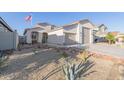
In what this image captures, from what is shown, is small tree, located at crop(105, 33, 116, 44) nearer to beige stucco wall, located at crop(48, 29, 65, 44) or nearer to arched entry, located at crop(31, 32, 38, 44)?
beige stucco wall, located at crop(48, 29, 65, 44)

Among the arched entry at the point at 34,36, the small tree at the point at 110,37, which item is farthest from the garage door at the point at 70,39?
the small tree at the point at 110,37

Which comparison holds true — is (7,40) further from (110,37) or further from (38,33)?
(110,37)

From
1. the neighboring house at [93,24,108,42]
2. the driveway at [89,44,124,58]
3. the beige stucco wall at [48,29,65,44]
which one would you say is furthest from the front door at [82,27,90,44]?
the beige stucco wall at [48,29,65,44]

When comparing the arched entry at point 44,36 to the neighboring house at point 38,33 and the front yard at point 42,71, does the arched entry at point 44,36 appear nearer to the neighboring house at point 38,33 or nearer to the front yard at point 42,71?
the neighboring house at point 38,33

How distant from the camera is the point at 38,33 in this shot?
2403 cm

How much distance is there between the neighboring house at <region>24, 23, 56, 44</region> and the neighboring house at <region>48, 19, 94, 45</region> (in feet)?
13.0

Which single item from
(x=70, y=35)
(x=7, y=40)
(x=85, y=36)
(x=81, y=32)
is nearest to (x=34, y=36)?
(x=70, y=35)

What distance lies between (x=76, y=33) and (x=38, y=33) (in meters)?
8.83

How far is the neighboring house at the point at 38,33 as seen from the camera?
2236 centimetres

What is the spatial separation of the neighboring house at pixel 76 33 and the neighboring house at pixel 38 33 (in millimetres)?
3951
